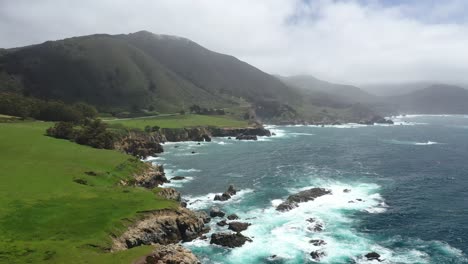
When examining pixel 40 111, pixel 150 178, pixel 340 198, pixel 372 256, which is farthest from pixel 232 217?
pixel 40 111

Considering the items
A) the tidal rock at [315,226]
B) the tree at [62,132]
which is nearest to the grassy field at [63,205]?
the tree at [62,132]

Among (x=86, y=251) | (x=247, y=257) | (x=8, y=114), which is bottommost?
(x=247, y=257)

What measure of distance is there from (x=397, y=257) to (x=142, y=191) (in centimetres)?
4597

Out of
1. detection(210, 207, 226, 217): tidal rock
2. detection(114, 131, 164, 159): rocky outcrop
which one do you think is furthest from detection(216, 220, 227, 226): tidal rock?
detection(114, 131, 164, 159): rocky outcrop

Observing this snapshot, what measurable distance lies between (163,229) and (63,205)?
1615 cm

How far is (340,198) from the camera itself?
8519cm

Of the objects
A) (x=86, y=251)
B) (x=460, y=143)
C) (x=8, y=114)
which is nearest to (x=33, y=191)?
(x=86, y=251)

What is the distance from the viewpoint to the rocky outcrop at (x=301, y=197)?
253ft

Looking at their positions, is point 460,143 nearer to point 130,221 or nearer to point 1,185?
point 130,221

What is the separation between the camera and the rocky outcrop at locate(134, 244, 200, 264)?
1736 inches

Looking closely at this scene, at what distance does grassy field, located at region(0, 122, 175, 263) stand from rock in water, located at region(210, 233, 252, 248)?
10557 millimetres

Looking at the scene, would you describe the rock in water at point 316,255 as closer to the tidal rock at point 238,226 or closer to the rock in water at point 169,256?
the tidal rock at point 238,226

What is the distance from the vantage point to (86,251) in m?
45.3

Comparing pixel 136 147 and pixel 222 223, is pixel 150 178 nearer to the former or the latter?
pixel 222 223
